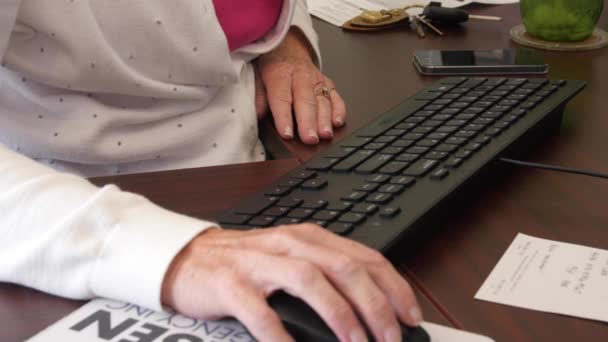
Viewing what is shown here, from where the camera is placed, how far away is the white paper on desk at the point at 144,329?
19.2 inches

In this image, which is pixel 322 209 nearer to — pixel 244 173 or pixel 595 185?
pixel 244 173

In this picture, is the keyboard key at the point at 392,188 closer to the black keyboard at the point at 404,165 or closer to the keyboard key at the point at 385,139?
the black keyboard at the point at 404,165

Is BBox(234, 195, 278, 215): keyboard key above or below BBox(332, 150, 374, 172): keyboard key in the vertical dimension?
above

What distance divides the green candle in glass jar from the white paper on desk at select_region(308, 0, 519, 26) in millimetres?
239

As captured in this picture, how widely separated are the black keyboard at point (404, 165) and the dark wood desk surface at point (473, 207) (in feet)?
0.09

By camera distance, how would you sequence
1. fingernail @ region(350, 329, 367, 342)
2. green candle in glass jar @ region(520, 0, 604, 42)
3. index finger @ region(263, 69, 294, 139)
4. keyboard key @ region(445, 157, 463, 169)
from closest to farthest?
fingernail @ region(350, 329, 367, 342) < keyboard key @ region(445, 157, 463, 169) < index finger @ region(263, 69, 294, 139) < green candle in glass jar @ region(520, 0, 604, 42)

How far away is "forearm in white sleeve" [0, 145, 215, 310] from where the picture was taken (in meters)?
0.52

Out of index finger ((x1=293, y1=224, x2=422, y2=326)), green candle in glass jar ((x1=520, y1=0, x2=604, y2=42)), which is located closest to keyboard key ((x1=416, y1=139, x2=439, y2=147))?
index finger ((x1=293, y1=224, x2=422, y2=326))

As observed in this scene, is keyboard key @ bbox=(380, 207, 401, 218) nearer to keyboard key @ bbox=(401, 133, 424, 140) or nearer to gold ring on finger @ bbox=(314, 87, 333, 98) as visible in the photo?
keyboard key @ bbox=(401, 133, 424, 140)

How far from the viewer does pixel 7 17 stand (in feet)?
2.31

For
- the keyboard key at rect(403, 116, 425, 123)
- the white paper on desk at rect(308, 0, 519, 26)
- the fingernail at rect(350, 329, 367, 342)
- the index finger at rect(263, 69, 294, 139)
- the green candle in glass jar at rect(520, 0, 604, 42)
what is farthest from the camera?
the white paper on desk at rect(308, 0, 519, 26)

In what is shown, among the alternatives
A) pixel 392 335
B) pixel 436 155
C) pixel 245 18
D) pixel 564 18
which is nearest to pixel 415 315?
pixel 392 335

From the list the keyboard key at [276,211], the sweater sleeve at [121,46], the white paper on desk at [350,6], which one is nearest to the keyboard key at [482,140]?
the keyboard key at [276,211]

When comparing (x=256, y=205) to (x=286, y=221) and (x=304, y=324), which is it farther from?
(x=304, y=324)
